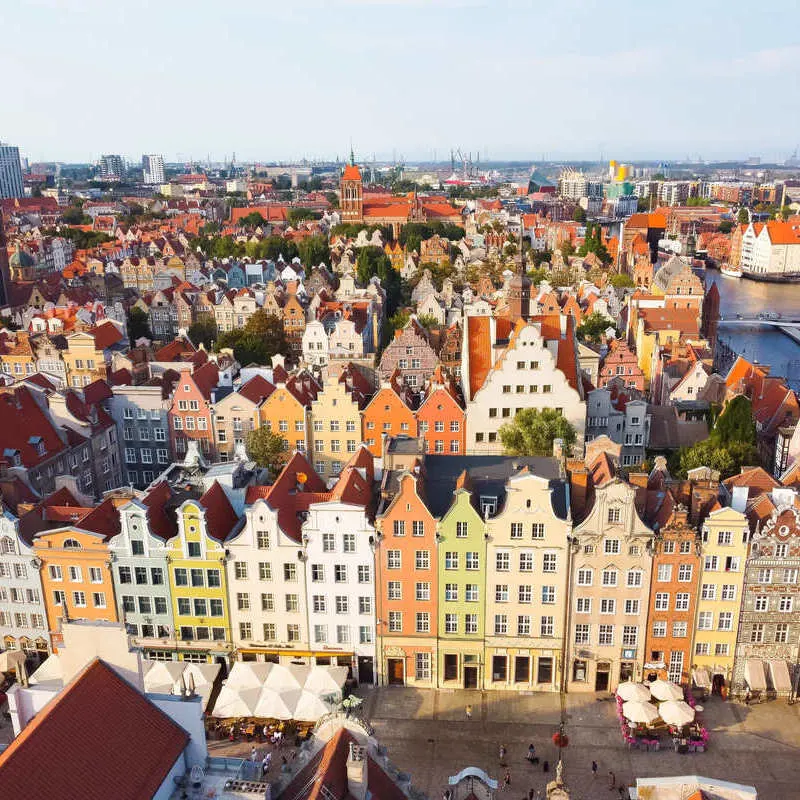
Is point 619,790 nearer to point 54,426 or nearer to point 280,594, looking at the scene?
point 280,594

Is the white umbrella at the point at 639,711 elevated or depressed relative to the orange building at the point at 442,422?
depressed

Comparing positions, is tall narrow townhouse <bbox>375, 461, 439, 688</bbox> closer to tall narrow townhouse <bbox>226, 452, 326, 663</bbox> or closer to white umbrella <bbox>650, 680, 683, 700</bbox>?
tall narrow townhouse <bbox>226, 452, 326, 663</bbox>

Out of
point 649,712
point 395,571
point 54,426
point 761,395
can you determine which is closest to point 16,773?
point 395,571

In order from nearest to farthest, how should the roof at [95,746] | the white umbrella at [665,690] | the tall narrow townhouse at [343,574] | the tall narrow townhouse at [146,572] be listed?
the roof at [95,746] < the white umbrella at [665,690] < the tall narrow townhouse at [343,574] < the tall narrow townhouse at [146,572]

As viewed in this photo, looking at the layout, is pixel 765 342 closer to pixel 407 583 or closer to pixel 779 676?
pixel 779 676

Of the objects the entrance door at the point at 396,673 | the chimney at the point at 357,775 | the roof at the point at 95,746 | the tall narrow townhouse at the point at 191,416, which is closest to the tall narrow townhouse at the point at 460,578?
Answer: the entrance door at the point at 396,673

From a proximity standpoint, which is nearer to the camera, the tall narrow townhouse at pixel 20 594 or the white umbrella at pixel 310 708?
the white umbrella at pixel 310 708

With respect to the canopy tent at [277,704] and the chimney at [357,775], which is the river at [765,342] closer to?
the canopy tent at [277,704]
